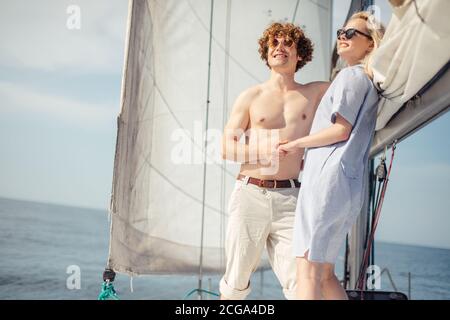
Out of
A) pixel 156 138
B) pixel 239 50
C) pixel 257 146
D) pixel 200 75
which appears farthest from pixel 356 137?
pixel 239 50

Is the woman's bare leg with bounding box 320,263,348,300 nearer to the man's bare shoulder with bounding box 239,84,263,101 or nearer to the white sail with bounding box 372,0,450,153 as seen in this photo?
the white sail with bounding box 372,0,450,153

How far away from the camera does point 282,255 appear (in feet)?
5.55

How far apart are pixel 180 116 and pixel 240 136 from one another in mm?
1439

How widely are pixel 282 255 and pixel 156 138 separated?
1.54 m

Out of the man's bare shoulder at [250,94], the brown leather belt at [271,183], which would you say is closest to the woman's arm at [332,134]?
the brown leather belt at [271,183]

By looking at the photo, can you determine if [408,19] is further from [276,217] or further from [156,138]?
[156,138]

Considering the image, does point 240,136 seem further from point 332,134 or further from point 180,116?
point 180,116

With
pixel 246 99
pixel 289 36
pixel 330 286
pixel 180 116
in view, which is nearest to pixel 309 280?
pixel 330 286

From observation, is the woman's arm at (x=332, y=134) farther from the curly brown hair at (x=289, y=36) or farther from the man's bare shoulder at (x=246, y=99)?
the curly brown hair at (x=289, y=36)

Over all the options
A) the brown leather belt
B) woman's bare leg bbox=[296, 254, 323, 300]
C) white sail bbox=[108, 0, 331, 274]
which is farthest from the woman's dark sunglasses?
white sail bbox=[108, 0, 331, 274]

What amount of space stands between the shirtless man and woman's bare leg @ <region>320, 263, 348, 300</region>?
303 mm

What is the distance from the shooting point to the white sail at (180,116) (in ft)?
8.79

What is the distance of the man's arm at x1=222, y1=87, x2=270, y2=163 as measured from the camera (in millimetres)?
1686

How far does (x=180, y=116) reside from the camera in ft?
10.3
